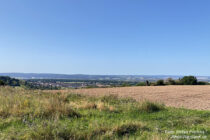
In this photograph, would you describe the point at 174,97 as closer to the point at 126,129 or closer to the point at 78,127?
the point at 126,129

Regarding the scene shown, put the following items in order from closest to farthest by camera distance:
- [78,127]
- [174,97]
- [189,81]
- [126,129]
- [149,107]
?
[126,129] < [78,127] < [149,107] < [174,97] < [189,81]

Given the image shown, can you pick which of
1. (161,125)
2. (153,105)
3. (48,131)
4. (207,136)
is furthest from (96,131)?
(153,105)

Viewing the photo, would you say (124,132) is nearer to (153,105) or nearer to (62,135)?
(62,135)

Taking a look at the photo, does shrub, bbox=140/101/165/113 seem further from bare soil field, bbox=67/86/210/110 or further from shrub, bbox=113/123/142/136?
bare soil field, bbox=67/86/210/110

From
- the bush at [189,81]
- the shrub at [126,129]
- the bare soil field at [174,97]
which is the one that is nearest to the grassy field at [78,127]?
the shrub at [126,129]

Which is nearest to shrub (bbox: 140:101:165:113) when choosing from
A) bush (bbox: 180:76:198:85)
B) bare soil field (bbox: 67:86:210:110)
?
bare soil field (bbox: 67:86:210:110)

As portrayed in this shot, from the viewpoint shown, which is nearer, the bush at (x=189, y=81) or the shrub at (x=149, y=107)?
the shrub at (x=149, y=107)

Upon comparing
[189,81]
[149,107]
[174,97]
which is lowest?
[174,97]

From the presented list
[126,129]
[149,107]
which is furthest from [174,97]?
[126,129]

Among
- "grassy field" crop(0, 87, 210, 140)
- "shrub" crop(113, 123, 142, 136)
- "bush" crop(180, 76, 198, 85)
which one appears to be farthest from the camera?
"bush" crop(180, 76, 198, 85)

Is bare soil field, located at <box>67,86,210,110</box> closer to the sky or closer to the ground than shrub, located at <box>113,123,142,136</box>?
closer to the ground

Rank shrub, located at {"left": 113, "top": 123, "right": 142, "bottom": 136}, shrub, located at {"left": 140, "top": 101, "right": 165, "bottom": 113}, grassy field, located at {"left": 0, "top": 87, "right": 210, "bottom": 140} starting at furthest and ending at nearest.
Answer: shrub, located at {"left": 140, "top": 101, "right": 165, "bottom": 113}, shrub, located at {"left": 113, "top": 123, "right": 142, "bottom": 136}, grassy field, located at {"left": 0, "top": 87, "right": 210, "bottom": 140}

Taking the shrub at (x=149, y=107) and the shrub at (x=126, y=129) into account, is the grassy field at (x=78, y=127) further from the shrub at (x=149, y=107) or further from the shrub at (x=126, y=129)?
the shrub at (x=149, y=107)

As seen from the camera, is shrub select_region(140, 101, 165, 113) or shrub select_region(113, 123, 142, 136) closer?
shrub select_region(113, 123, 142, 136)
